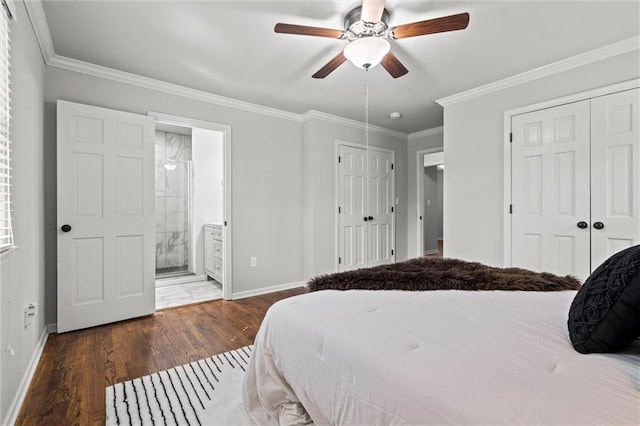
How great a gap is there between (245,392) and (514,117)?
3.37 metres

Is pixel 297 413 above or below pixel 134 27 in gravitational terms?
below

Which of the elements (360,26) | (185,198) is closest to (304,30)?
(360,26)

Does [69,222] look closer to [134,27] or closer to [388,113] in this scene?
[134,27]

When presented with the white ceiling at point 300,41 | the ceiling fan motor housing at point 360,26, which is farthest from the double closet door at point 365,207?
the ceiling fan motor housing at point 360,26

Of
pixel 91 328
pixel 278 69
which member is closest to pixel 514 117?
pixel 278 69

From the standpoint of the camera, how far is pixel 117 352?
226cm

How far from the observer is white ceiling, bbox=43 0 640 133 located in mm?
1999

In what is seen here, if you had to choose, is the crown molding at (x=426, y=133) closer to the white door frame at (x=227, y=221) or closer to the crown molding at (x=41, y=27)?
the white door frame at (x=227, y=221)

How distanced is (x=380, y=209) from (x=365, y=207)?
36 centimetres

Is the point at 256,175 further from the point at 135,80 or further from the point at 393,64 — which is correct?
the point at 393,64

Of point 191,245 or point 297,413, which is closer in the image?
point 297,413

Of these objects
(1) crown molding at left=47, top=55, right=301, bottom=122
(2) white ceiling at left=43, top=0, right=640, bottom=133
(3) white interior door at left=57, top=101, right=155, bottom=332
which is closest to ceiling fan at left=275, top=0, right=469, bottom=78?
(2) white ceiling at left=43, top=0, right=640, bottom=133

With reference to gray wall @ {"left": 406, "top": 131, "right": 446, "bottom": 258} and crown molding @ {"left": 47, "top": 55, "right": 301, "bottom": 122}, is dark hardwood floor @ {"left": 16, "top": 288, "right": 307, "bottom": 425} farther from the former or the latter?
gray wall @ {"left": 406, "top": 131, "right": 446, "bottom": 258}

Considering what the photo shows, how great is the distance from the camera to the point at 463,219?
349cm
